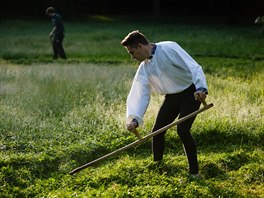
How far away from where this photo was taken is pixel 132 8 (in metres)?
42.5

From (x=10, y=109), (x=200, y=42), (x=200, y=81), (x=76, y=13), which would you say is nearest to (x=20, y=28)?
(x=76, y=13)

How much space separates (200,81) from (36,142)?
2.89 metres

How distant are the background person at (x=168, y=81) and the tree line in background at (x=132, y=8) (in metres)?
31.5

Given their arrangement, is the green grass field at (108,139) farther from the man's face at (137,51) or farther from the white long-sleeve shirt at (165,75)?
the man's face at (137,51)

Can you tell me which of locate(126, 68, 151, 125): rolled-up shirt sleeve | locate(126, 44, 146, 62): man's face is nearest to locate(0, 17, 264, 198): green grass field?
locate(126, 68, 151, 125): rolled-up shirt sleeve

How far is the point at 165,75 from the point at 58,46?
12183mm

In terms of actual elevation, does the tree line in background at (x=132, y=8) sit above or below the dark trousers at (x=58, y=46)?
below

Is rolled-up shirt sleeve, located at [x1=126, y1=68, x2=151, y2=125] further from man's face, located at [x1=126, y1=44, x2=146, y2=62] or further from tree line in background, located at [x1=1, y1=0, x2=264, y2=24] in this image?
tree line in background, located at [x1=1, y1=0, x2=264, y2=24]

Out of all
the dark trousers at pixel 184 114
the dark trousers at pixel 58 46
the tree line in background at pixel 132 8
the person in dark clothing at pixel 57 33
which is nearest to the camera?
the dark trousers at pixel 184 114

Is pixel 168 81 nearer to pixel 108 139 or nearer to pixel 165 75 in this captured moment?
pixel 165 75

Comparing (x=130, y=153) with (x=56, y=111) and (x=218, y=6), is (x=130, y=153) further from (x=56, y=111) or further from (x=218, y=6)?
(x=218, y=6)

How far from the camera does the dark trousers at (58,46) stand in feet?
55.4

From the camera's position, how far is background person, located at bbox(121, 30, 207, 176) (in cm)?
528

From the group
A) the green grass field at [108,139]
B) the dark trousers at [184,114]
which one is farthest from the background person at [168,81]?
the green grass field at [108,139]
